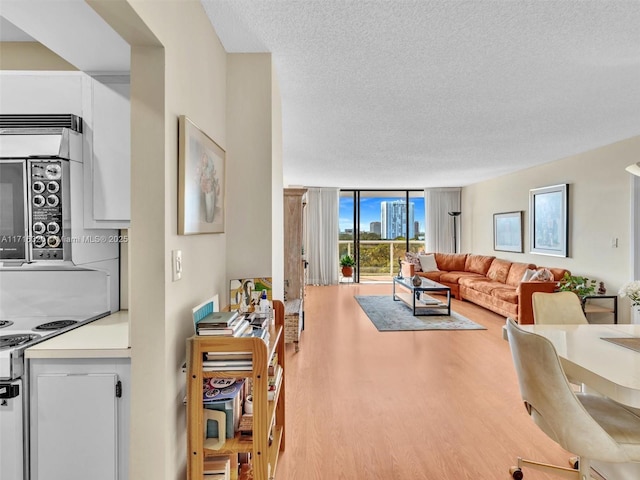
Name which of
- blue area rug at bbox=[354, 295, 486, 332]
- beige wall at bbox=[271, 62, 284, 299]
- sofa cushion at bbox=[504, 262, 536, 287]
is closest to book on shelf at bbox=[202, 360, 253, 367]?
beige wall at bbox=[271, 62, 284, 299]

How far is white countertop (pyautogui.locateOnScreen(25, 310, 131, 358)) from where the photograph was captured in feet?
5.19

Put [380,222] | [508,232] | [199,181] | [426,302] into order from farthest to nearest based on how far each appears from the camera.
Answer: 1. [380,222]
2. [508,232]
3. [426,302]
4. [199,181]

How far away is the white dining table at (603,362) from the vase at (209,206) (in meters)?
1.85

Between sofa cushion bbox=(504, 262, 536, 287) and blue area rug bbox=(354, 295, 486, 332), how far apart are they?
1249 mm

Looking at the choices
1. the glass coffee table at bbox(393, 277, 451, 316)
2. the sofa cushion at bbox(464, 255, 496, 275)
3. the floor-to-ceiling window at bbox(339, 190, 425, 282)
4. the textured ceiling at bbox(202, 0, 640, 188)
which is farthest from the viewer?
the floor-to-ceiling window at bbox(339, 190, 425, 282)

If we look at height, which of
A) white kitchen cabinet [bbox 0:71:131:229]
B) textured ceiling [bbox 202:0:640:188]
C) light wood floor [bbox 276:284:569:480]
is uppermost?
textured ceiling [bbox 202:0:640:188]

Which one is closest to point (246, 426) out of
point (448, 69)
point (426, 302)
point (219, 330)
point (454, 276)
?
point (219, 330)

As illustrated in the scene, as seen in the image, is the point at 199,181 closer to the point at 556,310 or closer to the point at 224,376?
the point at 224,376

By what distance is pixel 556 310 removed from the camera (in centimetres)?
273

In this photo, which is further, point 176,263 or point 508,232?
point 508,232

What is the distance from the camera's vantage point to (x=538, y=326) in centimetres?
247

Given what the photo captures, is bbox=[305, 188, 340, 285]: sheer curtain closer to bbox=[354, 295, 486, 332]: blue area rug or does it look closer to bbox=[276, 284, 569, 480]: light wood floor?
bbox=[354, 295, 486, 332]: blue area rug

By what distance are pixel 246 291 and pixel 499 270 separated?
6.33 metres

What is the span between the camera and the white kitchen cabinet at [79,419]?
5.19ft
